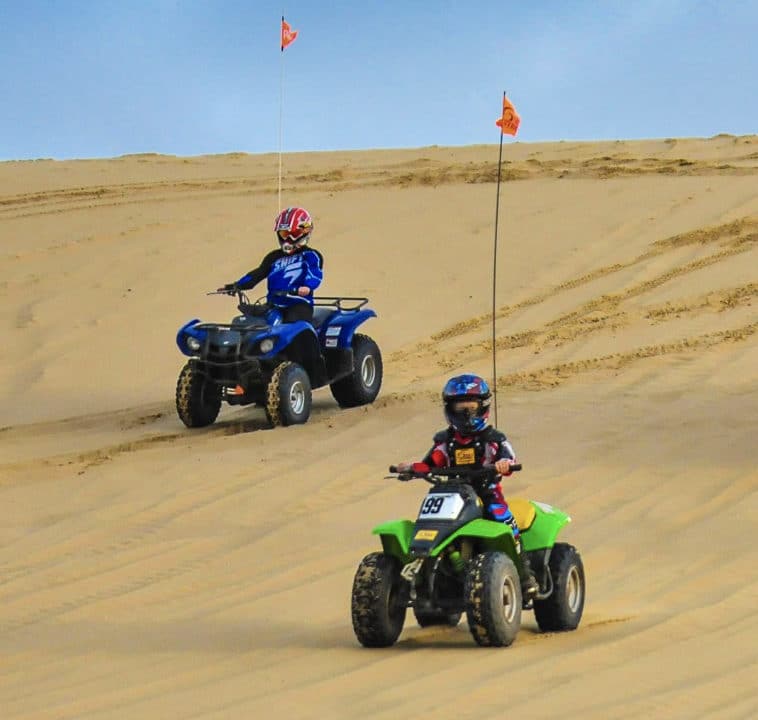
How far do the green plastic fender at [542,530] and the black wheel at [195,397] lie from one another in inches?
260

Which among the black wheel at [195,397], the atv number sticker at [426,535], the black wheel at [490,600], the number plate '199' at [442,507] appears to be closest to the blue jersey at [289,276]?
the black wheel at [195,397]

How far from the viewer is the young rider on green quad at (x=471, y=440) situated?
27.1ft

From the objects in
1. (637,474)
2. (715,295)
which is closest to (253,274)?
(637,474)

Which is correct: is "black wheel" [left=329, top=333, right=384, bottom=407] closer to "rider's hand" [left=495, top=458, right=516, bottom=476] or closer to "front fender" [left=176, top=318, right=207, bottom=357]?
"front fender" [left=176, top=318, right=207, bottom=357]

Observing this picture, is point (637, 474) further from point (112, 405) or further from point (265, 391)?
point (112, 405)

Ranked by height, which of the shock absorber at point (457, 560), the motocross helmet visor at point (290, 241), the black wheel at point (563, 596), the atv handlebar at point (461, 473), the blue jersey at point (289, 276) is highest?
the motocross helmet visor at point (290, 241)

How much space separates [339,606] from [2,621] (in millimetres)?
1803

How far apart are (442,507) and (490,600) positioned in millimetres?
548

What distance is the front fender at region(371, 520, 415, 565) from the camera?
7859 millimetres

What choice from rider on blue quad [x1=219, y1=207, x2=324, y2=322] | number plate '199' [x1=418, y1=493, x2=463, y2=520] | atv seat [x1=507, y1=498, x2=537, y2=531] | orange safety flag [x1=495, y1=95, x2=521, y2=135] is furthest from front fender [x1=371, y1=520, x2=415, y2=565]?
rider on blue quad [x1=219, y1=207, x2=324, y2=322]

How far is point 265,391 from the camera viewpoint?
14.6 metres

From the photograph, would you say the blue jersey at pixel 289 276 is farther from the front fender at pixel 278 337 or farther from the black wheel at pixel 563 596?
the black wheel at pixel 563 596

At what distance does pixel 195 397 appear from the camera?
14.8 metres

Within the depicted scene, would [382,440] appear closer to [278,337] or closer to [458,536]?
[278,337]
